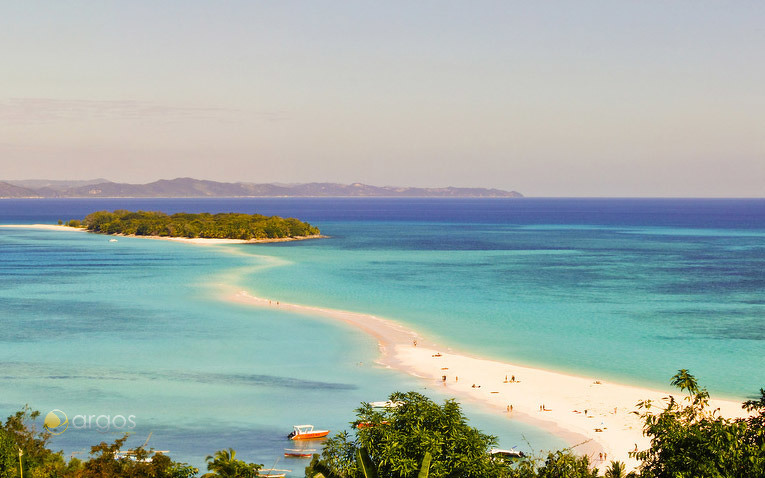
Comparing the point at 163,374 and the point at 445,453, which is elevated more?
the point at 445,453

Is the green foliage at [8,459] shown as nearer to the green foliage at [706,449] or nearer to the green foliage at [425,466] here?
the green foliage at [425,466]

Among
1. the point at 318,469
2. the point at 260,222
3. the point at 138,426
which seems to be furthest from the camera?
the point at 260,222

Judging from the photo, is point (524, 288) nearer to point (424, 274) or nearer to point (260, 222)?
point (424, 274)

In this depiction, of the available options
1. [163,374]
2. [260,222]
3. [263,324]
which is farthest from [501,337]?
[260,222]

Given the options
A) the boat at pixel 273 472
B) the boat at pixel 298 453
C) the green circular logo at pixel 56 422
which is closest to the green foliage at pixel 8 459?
the boat at pixel 273 472

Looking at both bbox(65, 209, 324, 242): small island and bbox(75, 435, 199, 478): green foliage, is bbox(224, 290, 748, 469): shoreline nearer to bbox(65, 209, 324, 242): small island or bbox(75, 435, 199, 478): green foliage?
bbox(75, 435, 199, 478): green foliage

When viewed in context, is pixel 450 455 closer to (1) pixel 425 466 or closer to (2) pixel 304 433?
(1) pixel 425 466

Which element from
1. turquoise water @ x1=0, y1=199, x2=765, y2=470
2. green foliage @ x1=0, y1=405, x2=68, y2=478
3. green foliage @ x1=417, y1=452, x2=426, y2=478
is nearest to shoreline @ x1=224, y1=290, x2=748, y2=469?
turquoise water @ x1=0, y1=199, x2=765, y2=470
